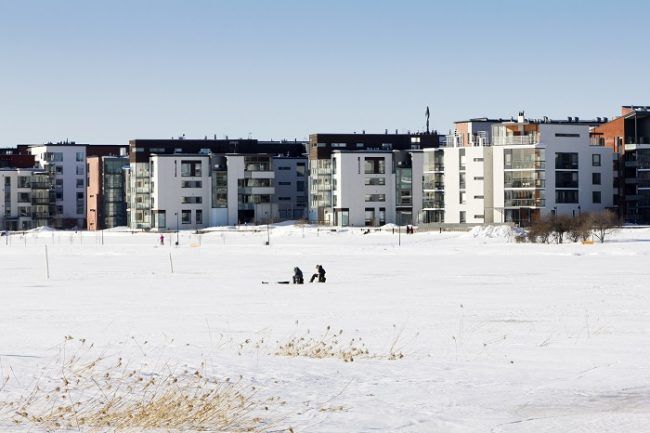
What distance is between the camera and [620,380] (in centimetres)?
2136

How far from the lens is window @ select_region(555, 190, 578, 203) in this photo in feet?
422

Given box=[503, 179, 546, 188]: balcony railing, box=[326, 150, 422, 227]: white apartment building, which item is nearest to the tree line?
box=[503, 179, 546, 188]: balcony railing

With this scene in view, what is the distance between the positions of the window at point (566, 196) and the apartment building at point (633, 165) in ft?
24.9

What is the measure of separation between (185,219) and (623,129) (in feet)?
201

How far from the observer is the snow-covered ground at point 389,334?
18.8 metres

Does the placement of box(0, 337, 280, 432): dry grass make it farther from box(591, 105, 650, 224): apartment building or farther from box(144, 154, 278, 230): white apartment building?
box(144, 154, 278, 230): white apartment building

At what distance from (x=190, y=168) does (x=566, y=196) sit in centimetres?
5733

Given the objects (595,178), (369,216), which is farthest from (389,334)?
(369,216)

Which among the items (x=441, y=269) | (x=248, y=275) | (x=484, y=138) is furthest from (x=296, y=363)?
(x=484, y=138)

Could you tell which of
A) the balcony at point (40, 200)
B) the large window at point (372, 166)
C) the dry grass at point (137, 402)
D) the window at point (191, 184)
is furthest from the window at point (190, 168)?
the dry grass at point (137, 402)

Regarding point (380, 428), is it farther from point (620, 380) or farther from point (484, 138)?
point (484, 138)

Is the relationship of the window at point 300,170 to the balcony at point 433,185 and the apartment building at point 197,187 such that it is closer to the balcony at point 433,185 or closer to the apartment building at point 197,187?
the apartment building at point 197,187

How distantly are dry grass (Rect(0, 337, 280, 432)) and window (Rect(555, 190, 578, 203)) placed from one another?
363ft

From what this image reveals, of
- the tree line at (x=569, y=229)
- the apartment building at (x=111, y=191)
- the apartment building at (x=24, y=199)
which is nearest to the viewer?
the tree line at (x=569, y=229)
